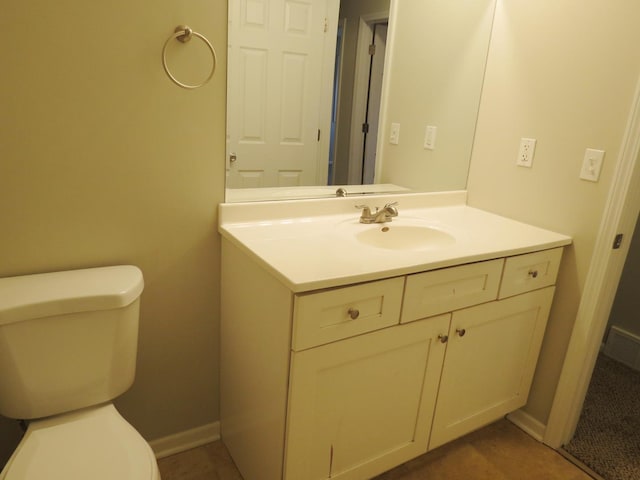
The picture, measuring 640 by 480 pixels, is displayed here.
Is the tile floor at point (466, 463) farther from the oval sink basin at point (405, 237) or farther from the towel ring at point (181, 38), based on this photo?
the towel ring at point (181, 38)

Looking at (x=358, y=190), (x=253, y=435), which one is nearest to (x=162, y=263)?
(x=253, y=435)

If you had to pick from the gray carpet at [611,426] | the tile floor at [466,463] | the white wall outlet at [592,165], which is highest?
the white wall outlet at [592,165]

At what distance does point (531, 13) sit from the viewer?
173cm

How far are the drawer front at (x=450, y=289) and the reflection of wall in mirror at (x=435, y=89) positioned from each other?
654mm

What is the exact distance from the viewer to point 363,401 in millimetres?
1332

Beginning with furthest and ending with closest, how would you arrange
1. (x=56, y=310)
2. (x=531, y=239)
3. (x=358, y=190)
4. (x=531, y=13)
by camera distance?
(x=358, y=190) → (x=531, y=13) → (x=531, y=239) → (x=56, y=310)

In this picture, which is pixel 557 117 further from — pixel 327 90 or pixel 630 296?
pixel 630 296

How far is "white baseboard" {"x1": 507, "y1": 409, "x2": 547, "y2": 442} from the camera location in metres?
1.85

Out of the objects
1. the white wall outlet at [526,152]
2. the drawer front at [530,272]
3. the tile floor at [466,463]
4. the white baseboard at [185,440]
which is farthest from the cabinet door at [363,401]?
the white wall outlet at [526,152]

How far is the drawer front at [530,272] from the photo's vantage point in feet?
5.05

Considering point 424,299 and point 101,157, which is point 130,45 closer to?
point 101,157

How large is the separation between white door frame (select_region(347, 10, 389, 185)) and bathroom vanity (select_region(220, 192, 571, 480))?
0.15m

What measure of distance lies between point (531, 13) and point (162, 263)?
5.39ft

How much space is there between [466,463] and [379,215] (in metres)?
0.99
